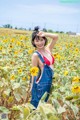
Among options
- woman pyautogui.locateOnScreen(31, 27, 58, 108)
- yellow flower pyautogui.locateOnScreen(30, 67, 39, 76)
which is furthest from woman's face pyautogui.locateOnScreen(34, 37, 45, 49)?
yellow flower pyautogui.locateOnScreen(30, 67, 39, 76)

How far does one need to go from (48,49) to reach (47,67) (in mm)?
282

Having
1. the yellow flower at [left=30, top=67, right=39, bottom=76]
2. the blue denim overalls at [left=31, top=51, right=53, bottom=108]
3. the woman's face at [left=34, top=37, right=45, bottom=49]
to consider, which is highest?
the woman's face at [left=34, top=37, right=45, bottom=49]

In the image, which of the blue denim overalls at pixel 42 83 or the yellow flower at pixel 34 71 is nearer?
the yellow flower at pixel 34 71

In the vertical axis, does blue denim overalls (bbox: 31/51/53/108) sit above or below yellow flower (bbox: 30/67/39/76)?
below

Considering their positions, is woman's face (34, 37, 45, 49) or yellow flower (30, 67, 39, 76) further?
woman's face (34, 37, 45, 49)

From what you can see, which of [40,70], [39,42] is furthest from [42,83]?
[39,42]

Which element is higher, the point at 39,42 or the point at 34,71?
the point at 39,42

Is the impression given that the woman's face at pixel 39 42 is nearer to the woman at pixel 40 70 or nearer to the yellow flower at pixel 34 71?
the woman at pixel 40 70

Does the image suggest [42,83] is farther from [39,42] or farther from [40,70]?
[39,42]

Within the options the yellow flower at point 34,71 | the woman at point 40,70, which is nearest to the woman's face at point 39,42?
the woman at point 40,70

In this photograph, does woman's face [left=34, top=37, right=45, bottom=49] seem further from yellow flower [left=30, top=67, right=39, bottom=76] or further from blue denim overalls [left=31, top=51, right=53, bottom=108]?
yellow flower [left=30, top=67, right=39, bottom=76]

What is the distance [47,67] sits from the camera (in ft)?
9.78

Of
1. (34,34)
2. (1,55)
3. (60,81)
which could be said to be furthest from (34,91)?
(1,55)

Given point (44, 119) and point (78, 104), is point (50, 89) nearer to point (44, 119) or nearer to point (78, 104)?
point (78, 104)
